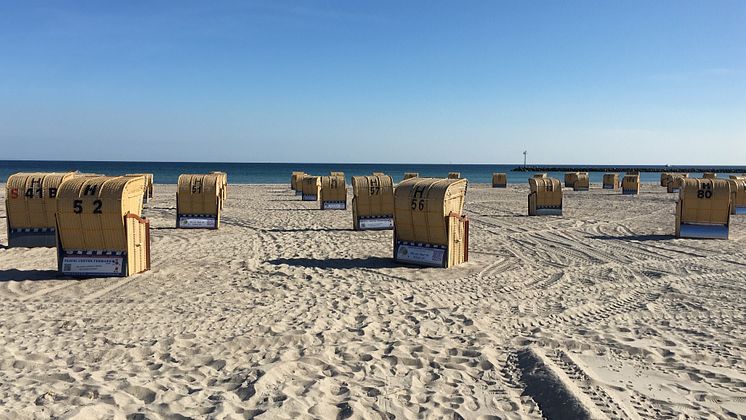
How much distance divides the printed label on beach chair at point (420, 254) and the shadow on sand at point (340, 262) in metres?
0.27

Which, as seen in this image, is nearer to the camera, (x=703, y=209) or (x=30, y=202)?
(x=30, y=202)

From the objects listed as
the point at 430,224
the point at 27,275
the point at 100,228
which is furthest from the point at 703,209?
the point at 27,275

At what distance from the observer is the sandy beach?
4.68m

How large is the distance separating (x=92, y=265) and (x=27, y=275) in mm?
1194

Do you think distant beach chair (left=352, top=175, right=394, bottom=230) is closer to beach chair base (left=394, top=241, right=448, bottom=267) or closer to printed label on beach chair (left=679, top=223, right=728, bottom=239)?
beach chair base (left=394, top=241, right=448, bottom=267)

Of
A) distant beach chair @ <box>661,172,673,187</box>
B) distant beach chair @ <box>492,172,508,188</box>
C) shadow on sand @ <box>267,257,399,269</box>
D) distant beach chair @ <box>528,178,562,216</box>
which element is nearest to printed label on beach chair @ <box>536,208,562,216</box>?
distant beach chair @ <box>528,178,562,216</box>

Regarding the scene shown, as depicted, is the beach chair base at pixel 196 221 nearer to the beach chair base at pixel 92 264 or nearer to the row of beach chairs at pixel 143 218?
the row of beach chairs at pixel 143 218

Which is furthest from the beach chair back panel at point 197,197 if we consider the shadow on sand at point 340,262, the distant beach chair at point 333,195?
the distant beach chair at point 333,195

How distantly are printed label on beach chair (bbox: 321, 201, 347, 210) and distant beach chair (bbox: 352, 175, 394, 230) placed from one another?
6.62 meters

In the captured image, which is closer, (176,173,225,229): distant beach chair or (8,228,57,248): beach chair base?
(8,228,57,248): beach chair base

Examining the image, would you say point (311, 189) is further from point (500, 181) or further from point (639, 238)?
point (500, 181)

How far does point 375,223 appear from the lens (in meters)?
15.6

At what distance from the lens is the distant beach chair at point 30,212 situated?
12.2m

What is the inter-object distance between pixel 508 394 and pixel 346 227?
460 inches
